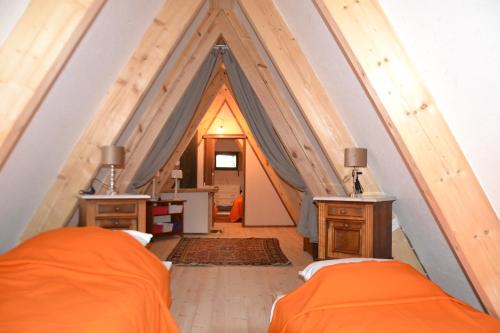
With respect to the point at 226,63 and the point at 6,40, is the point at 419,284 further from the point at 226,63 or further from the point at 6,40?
the point at 226,63

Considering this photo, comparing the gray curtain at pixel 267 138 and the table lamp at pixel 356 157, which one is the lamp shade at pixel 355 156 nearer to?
the table lamp at pixel 356 157

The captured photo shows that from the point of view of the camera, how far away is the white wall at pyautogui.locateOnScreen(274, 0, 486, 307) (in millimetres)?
2318

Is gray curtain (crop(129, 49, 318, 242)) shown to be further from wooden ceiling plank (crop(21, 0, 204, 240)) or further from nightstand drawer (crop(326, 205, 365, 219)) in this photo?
nightstand drawer (crop(326, 205, 365, 219))

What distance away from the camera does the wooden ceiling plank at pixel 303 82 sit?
289 centimetres

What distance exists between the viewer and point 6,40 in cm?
147

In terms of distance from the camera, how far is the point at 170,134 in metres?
4.18

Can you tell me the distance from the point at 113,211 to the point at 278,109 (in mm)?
1878

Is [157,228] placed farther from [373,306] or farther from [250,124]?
[373,306]

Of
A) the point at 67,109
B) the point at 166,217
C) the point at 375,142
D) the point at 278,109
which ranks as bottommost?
the point at 166,217

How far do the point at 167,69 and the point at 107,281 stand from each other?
2255 millimetres

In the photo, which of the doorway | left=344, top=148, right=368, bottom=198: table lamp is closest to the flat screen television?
the doorway

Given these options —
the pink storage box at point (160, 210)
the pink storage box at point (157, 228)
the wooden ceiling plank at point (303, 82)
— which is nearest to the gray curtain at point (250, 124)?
the wooden ceiling plank at point (303, 82)

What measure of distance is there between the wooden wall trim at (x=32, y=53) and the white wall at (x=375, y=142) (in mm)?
1332

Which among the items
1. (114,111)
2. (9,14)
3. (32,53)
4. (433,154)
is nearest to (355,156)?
(433,154)
